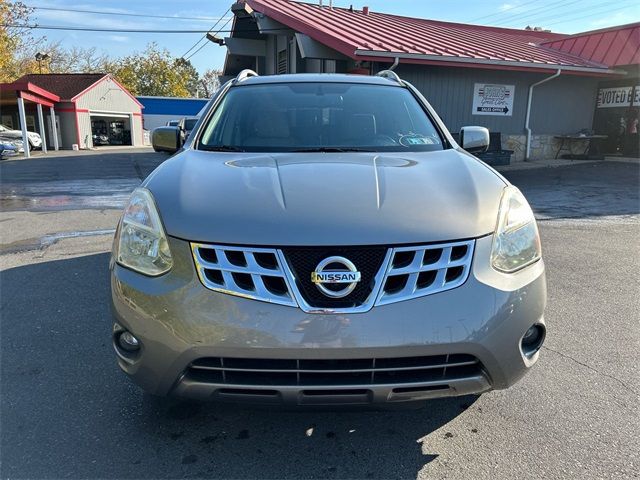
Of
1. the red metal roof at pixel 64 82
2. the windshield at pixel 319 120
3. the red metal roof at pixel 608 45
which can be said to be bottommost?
the windshield at pixel 319 120

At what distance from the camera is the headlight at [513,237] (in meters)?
2.02

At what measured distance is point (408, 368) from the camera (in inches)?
73.0

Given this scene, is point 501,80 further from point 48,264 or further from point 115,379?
point 115,379

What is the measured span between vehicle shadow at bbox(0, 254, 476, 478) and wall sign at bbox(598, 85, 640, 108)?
17392 millimetres

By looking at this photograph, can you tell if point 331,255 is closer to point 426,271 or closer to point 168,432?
point 426,271

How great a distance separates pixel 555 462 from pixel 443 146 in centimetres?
181

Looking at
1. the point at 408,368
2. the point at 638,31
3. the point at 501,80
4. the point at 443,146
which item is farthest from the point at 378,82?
the point at 638,31

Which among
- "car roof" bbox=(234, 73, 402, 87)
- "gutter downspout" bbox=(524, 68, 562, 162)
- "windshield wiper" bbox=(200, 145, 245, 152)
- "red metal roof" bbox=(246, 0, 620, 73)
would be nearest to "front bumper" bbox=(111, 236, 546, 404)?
"windshield wiper" bbox=(200, 145, 245, 152)

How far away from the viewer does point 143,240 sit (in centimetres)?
207

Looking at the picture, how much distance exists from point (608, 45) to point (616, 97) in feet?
5.84

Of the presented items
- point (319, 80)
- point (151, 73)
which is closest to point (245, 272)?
point (319, 80)

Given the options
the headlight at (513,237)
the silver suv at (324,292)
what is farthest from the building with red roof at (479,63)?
the silver suv at (324,292)

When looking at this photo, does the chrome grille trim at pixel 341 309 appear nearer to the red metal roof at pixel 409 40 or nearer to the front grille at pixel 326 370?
the front grille at pixel 326 370

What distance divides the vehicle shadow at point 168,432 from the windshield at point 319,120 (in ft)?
4.90
